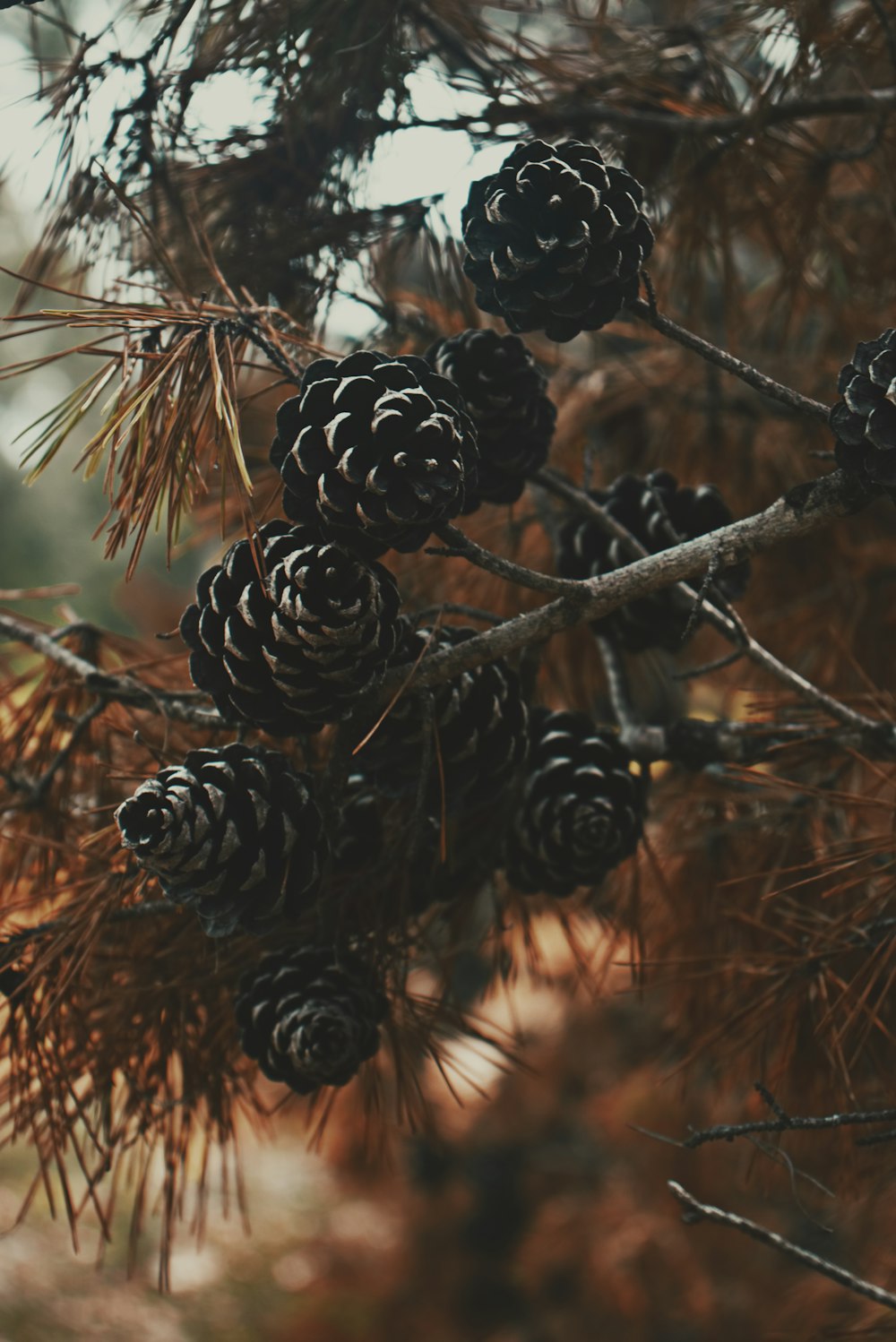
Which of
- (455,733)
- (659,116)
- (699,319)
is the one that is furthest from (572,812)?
(699,319)

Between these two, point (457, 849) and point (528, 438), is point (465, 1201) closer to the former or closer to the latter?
point (457, 849)

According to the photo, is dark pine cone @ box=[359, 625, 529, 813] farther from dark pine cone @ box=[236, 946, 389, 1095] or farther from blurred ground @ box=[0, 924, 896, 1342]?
blurred ground @ box=[0, 924, 896, 1342]

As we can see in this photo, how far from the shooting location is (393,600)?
0.51 metres

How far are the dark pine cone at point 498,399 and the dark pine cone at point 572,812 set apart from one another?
0.54 feet

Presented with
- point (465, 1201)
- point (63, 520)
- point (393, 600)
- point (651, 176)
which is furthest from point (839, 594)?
point (63, 520)

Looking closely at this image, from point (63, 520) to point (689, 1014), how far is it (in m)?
9.42

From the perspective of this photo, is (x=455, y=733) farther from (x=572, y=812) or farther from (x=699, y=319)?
(x=699, y=319)

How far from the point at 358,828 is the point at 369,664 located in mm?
184

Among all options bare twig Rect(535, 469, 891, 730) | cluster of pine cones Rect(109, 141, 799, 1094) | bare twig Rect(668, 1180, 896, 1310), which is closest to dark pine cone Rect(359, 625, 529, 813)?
cluster of pine cones Rect(109, 141, 799, 1094)

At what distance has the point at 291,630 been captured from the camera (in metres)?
0.49

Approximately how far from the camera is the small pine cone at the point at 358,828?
0.66 m

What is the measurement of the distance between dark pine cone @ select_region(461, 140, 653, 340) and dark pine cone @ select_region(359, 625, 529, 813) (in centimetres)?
17

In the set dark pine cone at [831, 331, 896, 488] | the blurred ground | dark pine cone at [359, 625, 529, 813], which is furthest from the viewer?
the blurred ground

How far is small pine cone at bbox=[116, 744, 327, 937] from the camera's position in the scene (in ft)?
1.63
